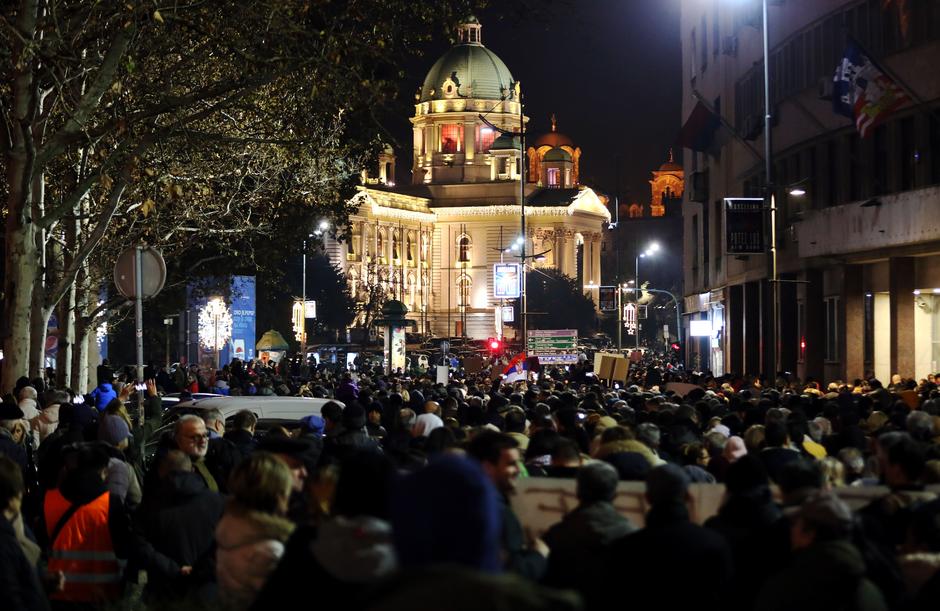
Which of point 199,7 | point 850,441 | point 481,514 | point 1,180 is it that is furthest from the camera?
point 1,180

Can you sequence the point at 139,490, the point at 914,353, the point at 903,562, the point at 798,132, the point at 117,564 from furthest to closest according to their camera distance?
the point at 798,132 < the point at 914,353 < the point at 139,490 < the point at 117,564 < the point at 903,562

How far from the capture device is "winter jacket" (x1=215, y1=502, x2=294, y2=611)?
6395 millimetres

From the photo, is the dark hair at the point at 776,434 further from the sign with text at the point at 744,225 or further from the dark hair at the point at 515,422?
the sign with text at the point at 744,225

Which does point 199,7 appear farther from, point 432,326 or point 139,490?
point 432,326

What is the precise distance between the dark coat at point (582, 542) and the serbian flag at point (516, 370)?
28.6 metres

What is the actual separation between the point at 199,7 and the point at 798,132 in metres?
24.2

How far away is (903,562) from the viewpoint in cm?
632

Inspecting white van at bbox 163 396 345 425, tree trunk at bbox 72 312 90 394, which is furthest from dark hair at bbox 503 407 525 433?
tree trunk at bbox 72 312 90 394

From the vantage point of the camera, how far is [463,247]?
517ft

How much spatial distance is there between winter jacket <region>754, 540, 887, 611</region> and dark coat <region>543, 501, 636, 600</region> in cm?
85

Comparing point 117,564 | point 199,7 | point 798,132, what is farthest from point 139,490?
point 798,132

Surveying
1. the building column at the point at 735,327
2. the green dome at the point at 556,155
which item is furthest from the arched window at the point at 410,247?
the building column at the point at 735,327

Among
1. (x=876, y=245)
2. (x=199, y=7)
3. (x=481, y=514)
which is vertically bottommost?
(x=481, y=514)

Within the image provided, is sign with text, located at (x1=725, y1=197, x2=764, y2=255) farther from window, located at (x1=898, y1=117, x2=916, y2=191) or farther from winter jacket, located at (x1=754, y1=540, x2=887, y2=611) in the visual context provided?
winter jacket, located at (x1=754, y1=540, x2=887, y2=611)
